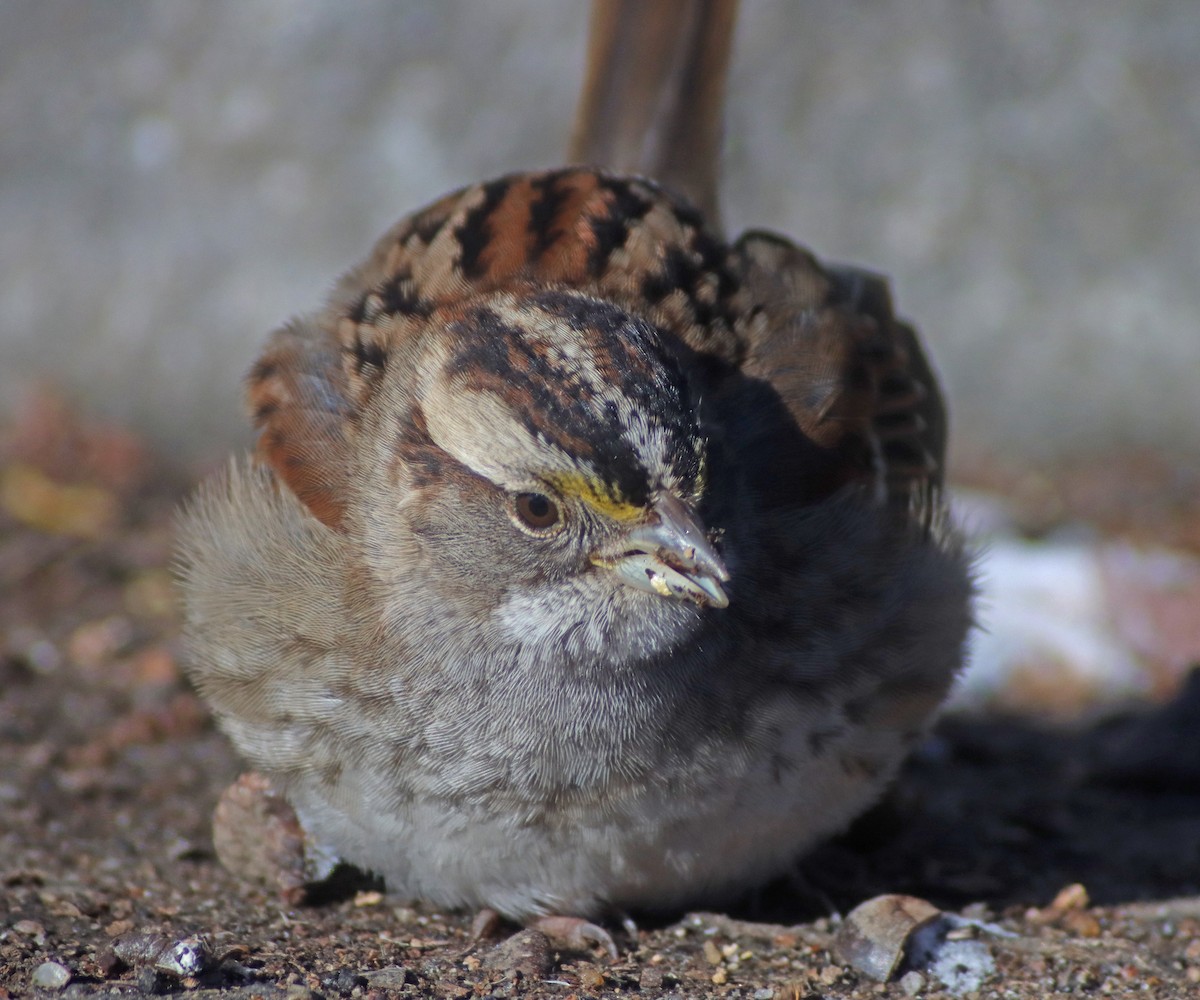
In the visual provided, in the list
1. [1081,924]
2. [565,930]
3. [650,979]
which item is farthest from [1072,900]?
[565,930]

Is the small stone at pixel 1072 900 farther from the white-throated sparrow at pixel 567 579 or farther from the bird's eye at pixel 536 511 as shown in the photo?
the bird's eye at pixel 536 511

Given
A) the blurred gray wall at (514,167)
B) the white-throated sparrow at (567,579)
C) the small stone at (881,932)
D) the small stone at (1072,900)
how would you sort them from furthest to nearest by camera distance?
1. the blurred gray wall at (514,167)
2. the small stone at (1072,900)
3. the small stone at (881,932)
4. the white-throated sparrow at (567,579)

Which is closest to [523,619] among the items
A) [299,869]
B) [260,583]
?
[260,583]

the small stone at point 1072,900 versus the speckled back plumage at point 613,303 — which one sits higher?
the speckled back plumage at point 613,303

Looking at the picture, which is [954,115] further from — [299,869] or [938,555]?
[299,869]

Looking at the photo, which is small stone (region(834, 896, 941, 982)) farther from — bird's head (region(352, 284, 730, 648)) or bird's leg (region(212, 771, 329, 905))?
bird's leg (region(212, 771, 329, 905))

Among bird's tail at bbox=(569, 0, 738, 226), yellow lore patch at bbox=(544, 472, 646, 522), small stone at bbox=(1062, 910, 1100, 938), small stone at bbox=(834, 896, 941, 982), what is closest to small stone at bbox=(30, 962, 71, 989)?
yellow lore patch at bbox=(544, 472, 646, 522)

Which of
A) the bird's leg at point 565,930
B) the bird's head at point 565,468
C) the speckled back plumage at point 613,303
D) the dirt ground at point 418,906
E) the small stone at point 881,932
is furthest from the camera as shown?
the speckled back plumage at point 613,303

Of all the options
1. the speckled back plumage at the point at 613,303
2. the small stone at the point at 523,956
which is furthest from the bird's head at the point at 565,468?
the small stone at the point at 523,956

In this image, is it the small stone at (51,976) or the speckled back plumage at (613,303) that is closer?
the small stone at (51,976)
